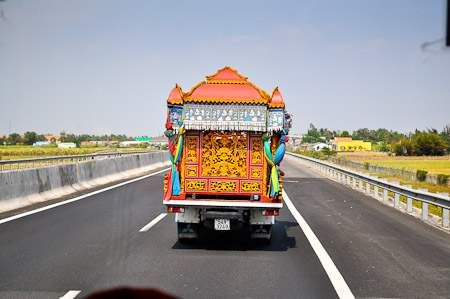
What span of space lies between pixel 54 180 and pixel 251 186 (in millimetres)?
10083

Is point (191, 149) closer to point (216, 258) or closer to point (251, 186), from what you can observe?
point (251, 186)

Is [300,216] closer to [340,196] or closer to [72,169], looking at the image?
[340,196]

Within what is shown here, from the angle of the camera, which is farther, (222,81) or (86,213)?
(86,213)

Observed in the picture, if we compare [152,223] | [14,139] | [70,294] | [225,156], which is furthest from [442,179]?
[14,139]

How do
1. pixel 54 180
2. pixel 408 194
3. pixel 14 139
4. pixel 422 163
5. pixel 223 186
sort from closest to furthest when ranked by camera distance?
pixel 223 186, pixel 408 194, pixel 54 180, pixel 422 163, pixel 14 139

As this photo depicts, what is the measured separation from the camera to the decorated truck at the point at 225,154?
9266 millimetres

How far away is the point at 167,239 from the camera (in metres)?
10.2

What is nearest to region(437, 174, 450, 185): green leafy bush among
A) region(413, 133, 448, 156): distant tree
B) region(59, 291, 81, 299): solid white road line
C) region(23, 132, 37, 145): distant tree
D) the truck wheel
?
the truck wheel

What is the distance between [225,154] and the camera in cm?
965

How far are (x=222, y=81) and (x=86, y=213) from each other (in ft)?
19.5

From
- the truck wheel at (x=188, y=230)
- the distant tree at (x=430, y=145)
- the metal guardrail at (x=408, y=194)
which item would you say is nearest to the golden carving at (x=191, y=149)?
the truck wheel at (x=188, y=230)

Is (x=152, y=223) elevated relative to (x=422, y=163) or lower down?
elevated

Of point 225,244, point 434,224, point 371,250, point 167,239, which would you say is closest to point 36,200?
point 167,239

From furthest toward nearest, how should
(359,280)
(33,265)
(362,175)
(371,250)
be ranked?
1. (362,175)
2. (371,250)
3. (33,265)
4. (359,280)
